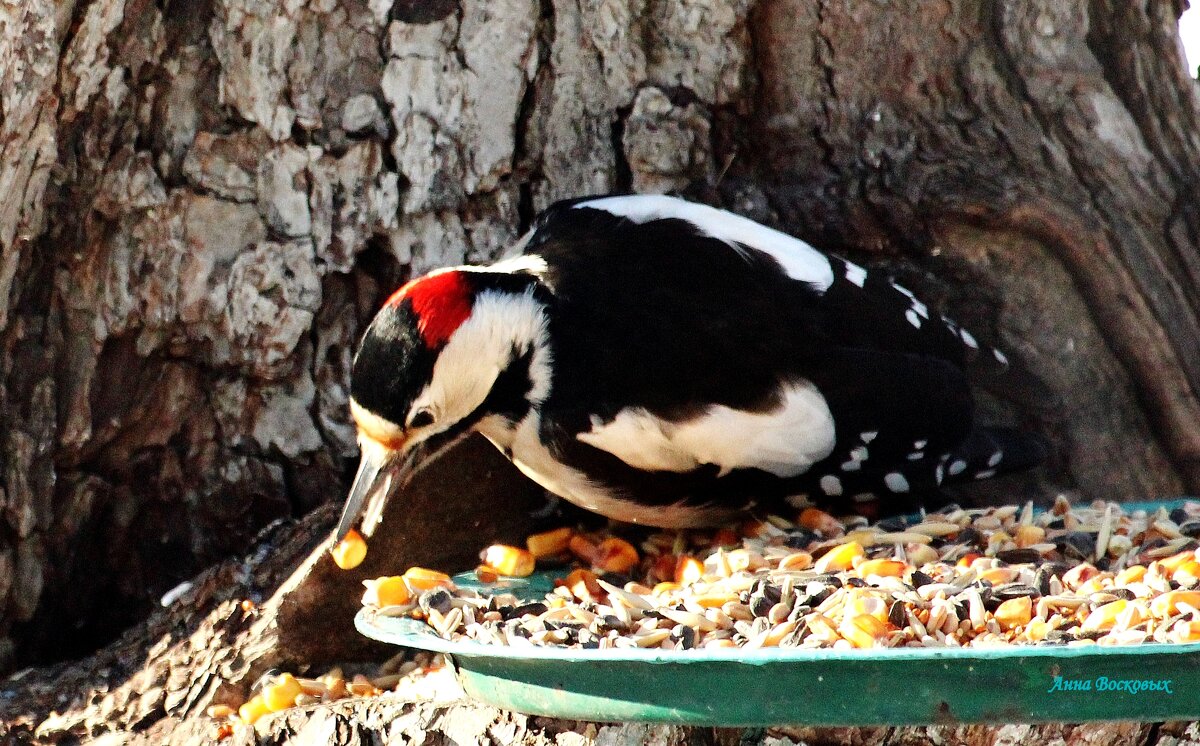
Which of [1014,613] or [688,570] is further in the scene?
[688,570]

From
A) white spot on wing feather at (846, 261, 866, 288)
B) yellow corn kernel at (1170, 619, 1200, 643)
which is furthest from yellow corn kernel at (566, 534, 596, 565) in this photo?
yellow corn kernel at (1170, 619, 1200, 643)

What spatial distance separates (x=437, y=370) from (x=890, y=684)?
1.05 m

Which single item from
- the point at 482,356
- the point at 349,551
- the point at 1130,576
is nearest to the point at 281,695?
the point at 349,551

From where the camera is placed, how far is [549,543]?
2.87 m


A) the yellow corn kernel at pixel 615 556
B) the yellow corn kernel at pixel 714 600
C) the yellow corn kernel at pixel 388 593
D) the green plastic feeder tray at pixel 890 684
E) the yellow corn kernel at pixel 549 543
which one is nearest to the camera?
the green plastic feeder tray at pixel 890 684

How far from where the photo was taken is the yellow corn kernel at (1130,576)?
2.22 metres

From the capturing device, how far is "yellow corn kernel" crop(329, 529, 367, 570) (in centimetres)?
264

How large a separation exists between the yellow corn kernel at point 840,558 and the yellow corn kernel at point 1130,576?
0.41m

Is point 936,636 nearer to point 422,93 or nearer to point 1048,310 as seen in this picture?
point 1048,310

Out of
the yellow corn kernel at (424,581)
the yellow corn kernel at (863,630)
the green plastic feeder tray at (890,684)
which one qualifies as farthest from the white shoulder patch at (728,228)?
the green plastic feeder tray at (890,684)

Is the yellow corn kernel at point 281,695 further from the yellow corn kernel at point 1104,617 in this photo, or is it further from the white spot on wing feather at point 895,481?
the yellow corn kernel at point 1104,617

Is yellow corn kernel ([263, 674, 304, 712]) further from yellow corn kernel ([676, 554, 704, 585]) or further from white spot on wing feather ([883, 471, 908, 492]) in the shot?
white spot on wing feather ([883, 471, 908, 492])

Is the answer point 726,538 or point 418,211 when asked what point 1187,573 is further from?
point 418,211

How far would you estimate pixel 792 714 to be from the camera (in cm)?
189
